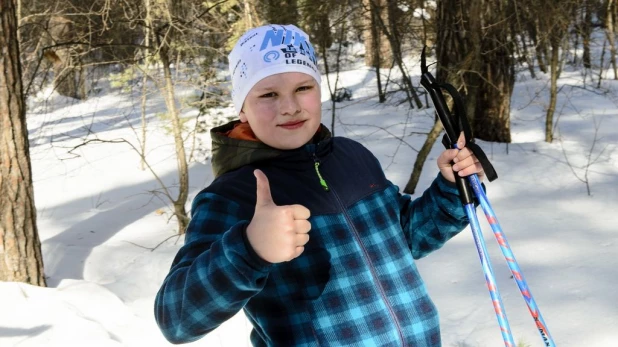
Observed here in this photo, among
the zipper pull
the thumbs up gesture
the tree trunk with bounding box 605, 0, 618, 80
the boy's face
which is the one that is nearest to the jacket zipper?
the zipper pull

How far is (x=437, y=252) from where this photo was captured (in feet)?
16.0

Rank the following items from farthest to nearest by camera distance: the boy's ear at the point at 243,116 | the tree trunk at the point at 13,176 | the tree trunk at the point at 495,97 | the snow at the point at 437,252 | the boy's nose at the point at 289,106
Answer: the tree trunk at the point at 495,97 < the tree trunk at the point at 13,176 < the snow at the point at 437,252 < the boy's ear at the point at 243,116 < the boy's nose at the point at 289,106

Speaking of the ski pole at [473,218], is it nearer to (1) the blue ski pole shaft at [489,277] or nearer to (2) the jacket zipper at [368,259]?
(1) the blue ski pole shaft at [489,277]

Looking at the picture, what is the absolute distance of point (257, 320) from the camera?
60.5 inches

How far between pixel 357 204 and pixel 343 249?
0.14 m

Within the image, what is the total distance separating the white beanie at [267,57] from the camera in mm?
1661

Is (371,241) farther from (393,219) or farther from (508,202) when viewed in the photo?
(508,202)

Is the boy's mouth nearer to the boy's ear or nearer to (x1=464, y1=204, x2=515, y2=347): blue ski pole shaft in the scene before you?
the boy's ear

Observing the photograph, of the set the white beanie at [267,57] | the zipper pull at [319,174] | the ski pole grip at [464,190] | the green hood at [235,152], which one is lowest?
the ski pole grip at [464,190]

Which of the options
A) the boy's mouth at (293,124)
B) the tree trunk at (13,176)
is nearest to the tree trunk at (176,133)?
the tree trunk at (13,176)

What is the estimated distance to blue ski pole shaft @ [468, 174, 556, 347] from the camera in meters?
1.57

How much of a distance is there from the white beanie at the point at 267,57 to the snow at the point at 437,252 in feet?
7.48

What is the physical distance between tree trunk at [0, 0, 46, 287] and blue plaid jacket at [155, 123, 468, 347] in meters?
3.32

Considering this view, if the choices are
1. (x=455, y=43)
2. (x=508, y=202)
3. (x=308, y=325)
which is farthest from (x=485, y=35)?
(x=308, y=325)
